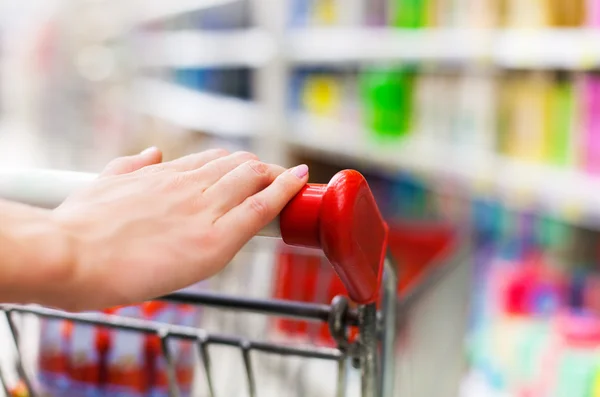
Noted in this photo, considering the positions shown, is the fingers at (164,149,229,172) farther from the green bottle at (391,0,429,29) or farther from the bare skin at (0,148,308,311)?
the green bottle at (391,0,429,29)

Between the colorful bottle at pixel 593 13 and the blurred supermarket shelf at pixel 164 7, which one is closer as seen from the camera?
the colorful bottle at pixel 593 13

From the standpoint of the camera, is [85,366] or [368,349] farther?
[85,366]

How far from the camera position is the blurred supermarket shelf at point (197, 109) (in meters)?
3.35

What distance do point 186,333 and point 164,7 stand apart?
4.15 meters

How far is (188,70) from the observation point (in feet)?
14.2

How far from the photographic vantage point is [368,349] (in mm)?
657

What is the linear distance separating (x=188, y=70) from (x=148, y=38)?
2.48 feet

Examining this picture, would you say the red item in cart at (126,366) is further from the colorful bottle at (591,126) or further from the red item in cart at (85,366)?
the colorful bottle at (591,126)

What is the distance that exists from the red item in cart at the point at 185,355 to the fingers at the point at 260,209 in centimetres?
51

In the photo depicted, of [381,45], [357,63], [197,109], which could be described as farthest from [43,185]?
[197,109]

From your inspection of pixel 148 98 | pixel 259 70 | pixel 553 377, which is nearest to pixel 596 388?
pixel 553 377

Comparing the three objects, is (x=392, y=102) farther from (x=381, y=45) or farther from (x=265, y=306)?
(x=265, y=306)

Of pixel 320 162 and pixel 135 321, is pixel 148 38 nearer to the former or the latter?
pixel 320 162


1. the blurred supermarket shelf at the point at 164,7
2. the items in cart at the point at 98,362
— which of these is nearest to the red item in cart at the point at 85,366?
the items in cart at the point at 98,362
